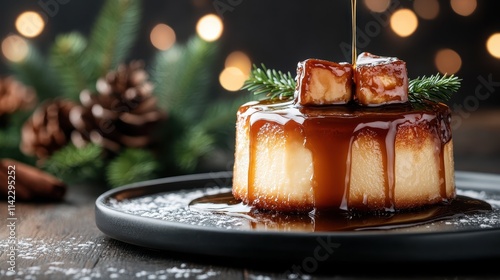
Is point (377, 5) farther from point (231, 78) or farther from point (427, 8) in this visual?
point (231, 78)

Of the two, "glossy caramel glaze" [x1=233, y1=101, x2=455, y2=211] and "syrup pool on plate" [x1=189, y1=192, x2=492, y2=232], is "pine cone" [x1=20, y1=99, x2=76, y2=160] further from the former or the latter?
"glossy caramel glaze" [x1=233, y1=101, x2=455, y2=211]

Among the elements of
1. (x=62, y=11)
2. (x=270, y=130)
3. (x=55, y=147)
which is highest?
(x=62, y=11)

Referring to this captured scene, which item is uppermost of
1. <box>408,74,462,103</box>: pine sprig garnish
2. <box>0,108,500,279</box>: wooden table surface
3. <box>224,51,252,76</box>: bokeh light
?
<box>408,74,462,103</box>: pine sprig garnish

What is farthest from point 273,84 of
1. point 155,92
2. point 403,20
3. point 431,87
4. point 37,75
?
point 403,20

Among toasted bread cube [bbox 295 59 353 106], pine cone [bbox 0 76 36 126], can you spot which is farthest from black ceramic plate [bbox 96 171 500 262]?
pine cone [bbox 0 76 36 126]

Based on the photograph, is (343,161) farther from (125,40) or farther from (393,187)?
(125,40)

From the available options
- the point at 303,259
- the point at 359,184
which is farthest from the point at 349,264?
the point at 359,184
